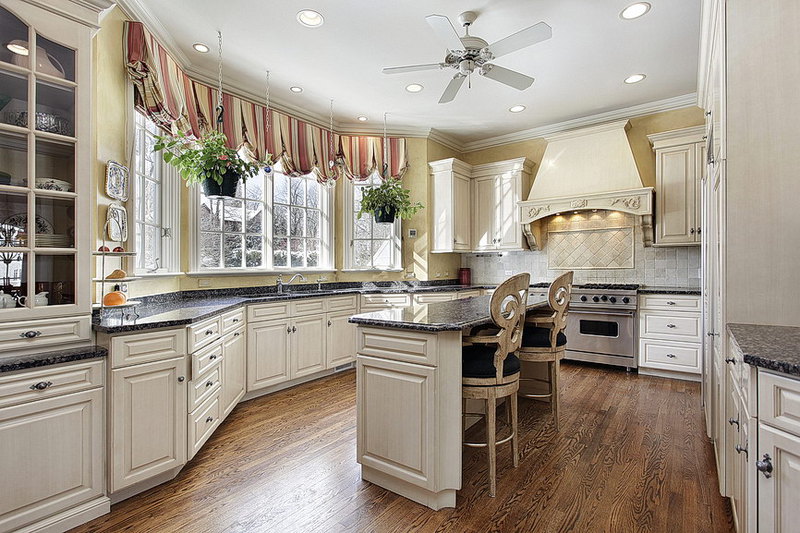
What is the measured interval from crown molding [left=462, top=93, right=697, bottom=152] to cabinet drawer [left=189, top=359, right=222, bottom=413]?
15.6ft

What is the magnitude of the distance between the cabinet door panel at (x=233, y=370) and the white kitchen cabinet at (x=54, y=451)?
1067 mm

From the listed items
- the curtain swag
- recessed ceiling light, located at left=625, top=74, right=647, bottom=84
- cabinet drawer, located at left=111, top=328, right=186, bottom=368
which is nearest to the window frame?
the curtain swag

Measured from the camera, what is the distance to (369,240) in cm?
547

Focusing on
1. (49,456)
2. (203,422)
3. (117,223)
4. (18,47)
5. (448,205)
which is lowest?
(203,422)

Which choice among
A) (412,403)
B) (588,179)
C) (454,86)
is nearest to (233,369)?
(412,403)

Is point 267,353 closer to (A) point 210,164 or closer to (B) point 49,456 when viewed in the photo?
(A) point 210,164

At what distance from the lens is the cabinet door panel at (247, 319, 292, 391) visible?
3.59 meters

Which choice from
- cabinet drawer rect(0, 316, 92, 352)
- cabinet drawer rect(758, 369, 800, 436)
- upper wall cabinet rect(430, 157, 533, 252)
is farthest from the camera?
upper wall cabinet rect(430, 157, 533, 252)

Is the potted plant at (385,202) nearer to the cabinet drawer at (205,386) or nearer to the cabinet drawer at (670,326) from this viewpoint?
the cabinet drawer at (205,386)

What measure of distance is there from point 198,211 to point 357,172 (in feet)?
6.86

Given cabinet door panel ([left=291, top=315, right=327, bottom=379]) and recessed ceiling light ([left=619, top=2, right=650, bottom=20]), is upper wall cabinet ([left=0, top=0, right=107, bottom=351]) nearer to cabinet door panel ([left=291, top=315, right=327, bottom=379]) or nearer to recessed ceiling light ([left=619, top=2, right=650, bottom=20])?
cabinet door panel ([left=291, top=315, right=327, bottom=379])

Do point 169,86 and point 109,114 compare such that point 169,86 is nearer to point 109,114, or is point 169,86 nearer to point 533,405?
point 109,114

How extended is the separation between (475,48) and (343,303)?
9.06ft

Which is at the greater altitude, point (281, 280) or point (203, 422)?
point (281, 280)
